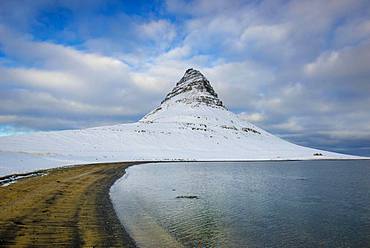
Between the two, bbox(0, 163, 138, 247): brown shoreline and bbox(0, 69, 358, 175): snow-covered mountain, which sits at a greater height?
bbox(0, 69, 358, 175): snow-covered mountain

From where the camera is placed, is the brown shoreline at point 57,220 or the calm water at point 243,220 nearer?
the brown shoreline at point 57,220

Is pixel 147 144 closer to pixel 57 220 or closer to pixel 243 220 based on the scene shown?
pixel 243 220

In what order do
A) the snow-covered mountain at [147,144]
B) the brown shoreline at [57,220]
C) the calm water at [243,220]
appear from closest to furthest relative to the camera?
the brown shoreline at [57,220] → the calm water at [243,220] → the snow-covered mountain at [147,144]

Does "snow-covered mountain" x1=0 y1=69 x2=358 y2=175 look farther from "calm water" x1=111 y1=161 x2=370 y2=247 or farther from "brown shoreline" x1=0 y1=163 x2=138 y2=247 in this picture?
"calm water" x1=111 y1=161 x2=370 y2=247

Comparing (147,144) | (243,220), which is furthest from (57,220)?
(147,144)

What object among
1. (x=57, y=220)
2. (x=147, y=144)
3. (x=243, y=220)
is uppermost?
(x=147, y=144)

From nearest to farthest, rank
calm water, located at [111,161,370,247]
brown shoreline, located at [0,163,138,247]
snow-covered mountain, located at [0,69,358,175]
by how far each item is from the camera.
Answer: brown shoreline, located at [0,163,138,247] < calm water, located at [111,161,370,247] < snow-covered mountain, located at [0,69,358,175]

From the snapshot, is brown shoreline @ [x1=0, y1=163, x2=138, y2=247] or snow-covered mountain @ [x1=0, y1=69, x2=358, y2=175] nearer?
brown shoreline @ [x1=0, y1=163, x2=138, y2=247]

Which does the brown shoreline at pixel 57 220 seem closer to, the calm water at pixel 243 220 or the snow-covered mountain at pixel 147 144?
the calm water at pixel 243 220

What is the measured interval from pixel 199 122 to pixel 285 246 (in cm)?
16663

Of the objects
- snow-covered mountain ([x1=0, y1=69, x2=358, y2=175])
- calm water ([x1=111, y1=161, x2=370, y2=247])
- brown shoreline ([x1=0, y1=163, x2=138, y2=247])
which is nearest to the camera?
brown shoreline ([x1=0, y1=163, x2=138, y2=247])

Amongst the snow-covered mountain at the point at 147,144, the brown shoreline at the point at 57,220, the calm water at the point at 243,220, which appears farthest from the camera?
the snow-covered mountain at the point at 147,144

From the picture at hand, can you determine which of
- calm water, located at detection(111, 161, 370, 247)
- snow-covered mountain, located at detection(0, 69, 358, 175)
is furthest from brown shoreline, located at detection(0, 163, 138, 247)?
snow-covered mountain, located at detection(0, 69, 358, 175)

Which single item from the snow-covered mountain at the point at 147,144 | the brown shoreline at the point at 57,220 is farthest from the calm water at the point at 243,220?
the snow-covered mountain at the point at 147,144
